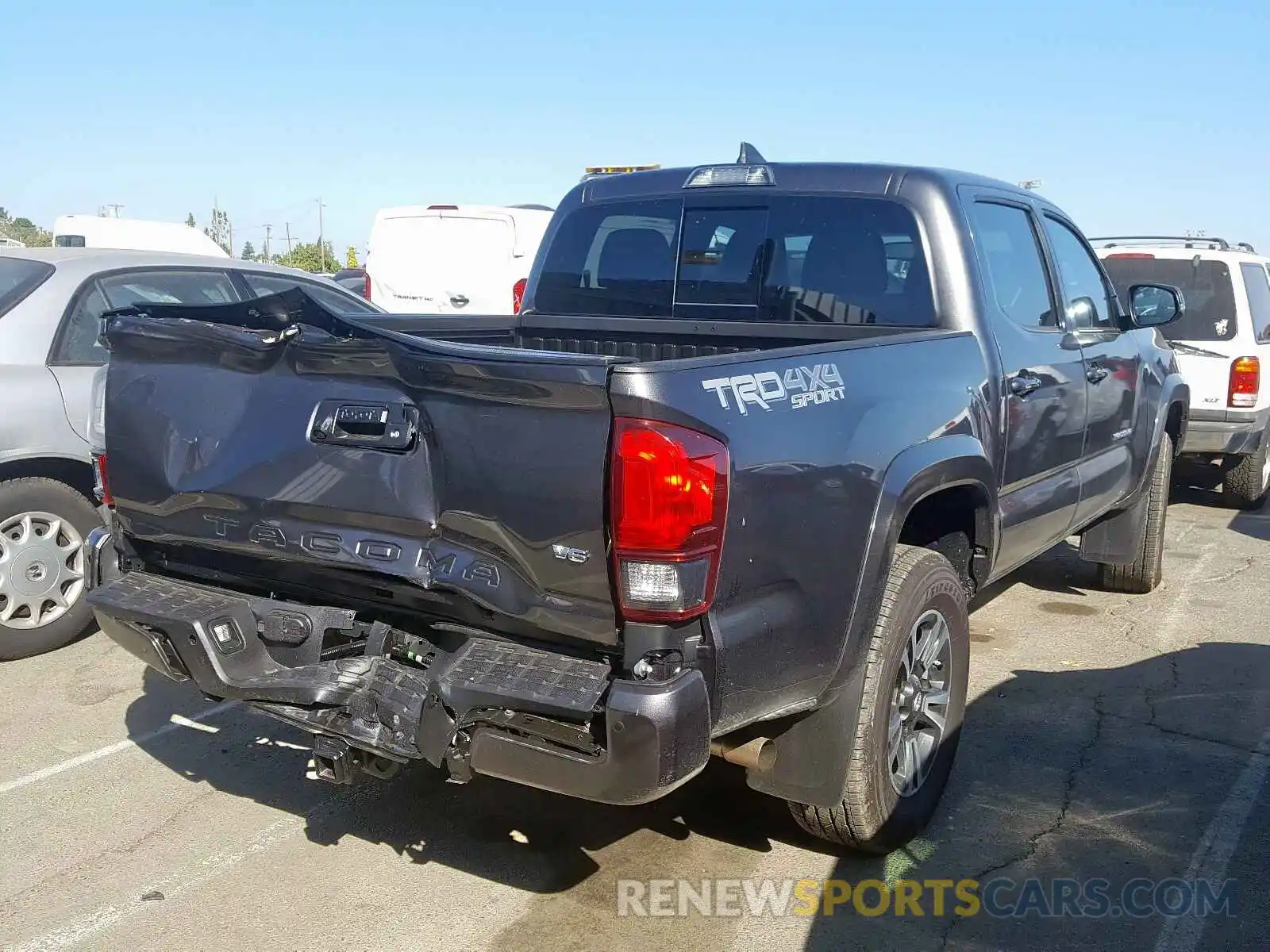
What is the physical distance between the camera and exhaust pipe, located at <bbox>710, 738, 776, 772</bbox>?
10.3ft

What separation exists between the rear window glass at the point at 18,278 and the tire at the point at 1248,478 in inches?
310

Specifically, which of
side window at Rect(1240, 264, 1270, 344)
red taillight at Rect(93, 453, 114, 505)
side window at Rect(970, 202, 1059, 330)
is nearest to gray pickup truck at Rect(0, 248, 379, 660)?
red taillight at Rect(93, 453, 114, 505)

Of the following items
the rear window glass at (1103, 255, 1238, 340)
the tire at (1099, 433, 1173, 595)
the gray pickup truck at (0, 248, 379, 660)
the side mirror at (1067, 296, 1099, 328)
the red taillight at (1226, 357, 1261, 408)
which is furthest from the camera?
the rear window glass at (1103, 255, 1238, 340)

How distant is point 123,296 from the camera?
563 cm

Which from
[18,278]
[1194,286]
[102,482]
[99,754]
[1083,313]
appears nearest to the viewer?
[102,482]

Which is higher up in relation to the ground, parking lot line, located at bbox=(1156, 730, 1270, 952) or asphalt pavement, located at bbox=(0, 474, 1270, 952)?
parking lot line, located at bbox=(1156, 730, 1270, 952)

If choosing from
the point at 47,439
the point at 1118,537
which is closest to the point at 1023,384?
the point at 1118,537

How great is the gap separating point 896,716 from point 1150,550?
3.51 meters

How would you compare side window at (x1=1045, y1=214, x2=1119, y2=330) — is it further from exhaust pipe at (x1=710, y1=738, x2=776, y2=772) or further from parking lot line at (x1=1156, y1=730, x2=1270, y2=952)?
exhaust pipe at (x1=710, y1=738, x2=776, y2=772)

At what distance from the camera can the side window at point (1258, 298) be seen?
27.5ft

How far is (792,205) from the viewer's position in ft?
14.3

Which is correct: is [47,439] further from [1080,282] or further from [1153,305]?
[1153,305]

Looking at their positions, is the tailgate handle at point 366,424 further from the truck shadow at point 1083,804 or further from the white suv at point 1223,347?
the white suv at point 1223,347

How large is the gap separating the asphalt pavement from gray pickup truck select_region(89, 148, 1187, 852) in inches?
12.4
